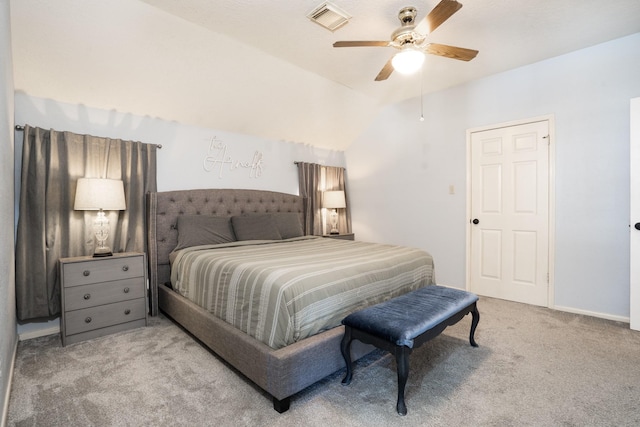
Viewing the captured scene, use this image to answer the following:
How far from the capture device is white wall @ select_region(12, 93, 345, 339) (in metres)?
2.68

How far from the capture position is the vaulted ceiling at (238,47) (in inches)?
91.4

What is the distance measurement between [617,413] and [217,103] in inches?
154

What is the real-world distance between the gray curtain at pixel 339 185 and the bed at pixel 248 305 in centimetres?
133

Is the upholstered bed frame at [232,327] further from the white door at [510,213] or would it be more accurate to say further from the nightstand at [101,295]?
the white door at [510,213]

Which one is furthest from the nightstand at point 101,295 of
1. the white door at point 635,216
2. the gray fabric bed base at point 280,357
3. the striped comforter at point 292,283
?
the white door at point 635,216

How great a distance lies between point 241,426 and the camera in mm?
1540

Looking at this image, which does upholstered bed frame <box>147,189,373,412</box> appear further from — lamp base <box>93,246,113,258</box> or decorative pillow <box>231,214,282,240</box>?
lamp base <box>93,246,113,258</box>

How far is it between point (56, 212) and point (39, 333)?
1.02m

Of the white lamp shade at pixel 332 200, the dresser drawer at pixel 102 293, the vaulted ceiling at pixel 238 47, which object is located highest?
the vaulted ceiling at pixel 238 47

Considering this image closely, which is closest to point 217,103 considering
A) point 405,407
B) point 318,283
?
point 318,283

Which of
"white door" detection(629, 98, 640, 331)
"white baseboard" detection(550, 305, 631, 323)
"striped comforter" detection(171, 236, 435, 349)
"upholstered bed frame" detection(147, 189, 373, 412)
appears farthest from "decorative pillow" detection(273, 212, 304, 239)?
"white door" detection(629, 98, 640, 331)

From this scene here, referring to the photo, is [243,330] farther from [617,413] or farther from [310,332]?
[617,413]

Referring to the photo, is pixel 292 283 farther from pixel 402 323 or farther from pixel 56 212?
pixel 56 212

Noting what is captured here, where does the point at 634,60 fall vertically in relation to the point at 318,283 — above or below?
above
